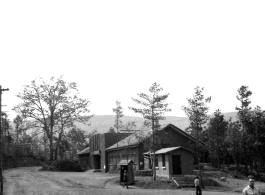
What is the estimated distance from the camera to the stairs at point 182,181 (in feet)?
106

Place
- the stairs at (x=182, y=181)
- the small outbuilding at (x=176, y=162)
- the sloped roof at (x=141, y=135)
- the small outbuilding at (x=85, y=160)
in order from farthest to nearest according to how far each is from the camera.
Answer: the small outbuilding at (x=85, y=160), the sloped roof at (x=141, y=135), the small outbuilding at (x=176, y=162), the stairs at (x=182, y=181)

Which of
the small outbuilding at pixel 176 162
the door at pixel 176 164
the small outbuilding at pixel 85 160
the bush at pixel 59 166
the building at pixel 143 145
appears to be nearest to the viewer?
the small outbuilding at pixel 176 162

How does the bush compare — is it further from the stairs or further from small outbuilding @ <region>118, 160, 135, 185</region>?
the stairs

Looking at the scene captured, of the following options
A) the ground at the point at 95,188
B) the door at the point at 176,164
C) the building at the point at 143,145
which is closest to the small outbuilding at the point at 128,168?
the ground at the point at 95,188

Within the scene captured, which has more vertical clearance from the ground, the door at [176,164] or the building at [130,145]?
the building at [130,145]

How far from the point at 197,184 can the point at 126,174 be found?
954cm

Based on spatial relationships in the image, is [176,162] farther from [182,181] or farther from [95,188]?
[95,188]

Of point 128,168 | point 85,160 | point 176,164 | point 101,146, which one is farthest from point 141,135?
point 85,160

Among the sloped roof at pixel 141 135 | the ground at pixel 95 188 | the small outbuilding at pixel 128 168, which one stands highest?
the sloped roof at pixel 141 135

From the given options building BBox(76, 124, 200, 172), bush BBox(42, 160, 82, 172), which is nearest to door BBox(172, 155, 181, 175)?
building BBox(76, 124, 200, 172)

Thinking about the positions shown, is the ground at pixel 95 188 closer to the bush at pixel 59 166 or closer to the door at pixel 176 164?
the door at pixel 176 164

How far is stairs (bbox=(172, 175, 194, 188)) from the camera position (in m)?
32.3

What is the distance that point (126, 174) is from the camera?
103 ft

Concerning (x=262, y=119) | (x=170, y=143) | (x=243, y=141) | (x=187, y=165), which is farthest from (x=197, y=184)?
(x=262, y=119)
